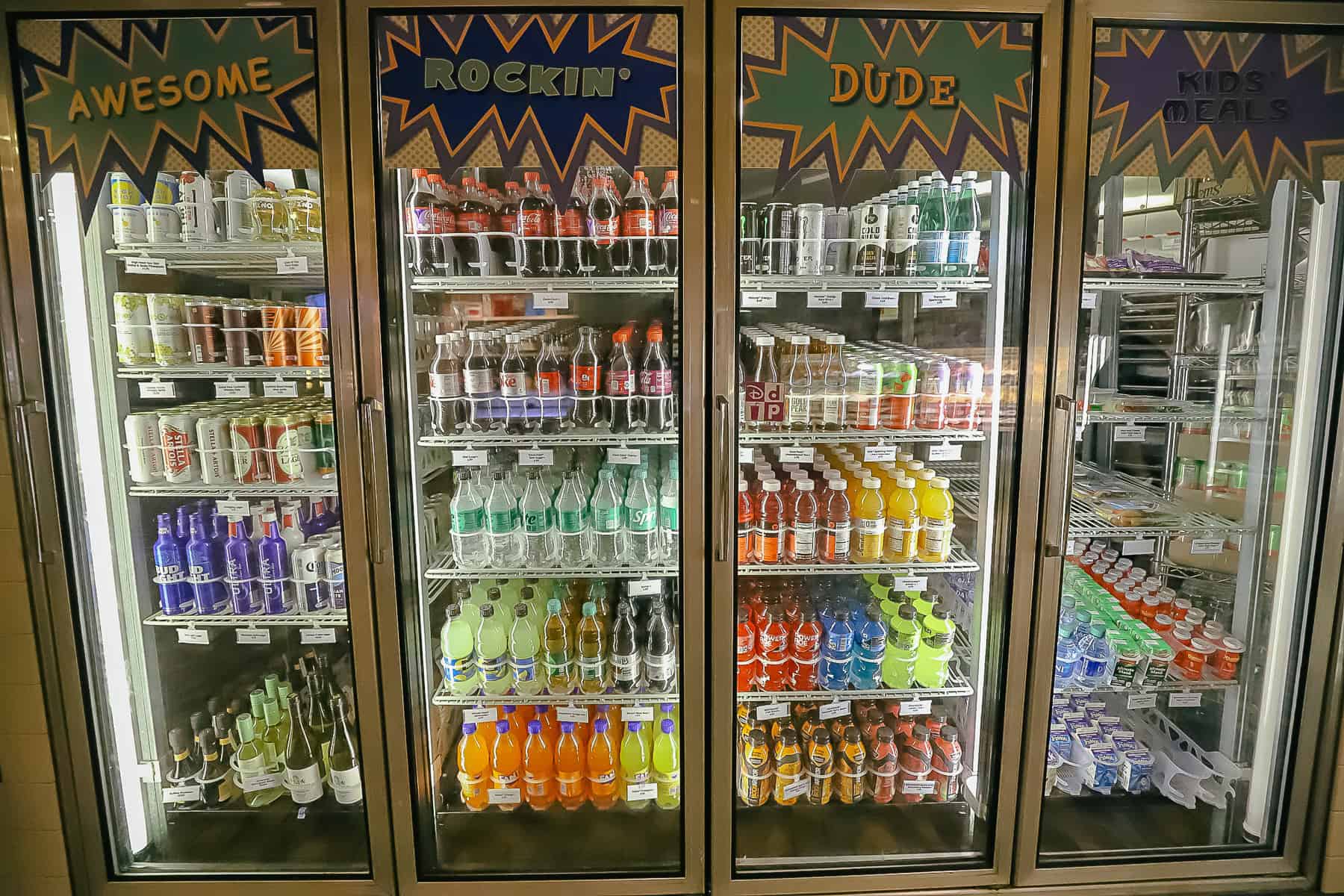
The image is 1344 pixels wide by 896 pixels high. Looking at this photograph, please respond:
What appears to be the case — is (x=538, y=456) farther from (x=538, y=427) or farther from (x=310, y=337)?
(x=310, y=337)

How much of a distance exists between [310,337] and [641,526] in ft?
3.89

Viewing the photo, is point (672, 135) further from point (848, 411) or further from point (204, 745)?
point (204, 745)

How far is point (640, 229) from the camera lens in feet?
6.61

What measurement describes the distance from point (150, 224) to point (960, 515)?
8.78 ft

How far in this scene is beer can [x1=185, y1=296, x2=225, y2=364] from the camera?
206cm

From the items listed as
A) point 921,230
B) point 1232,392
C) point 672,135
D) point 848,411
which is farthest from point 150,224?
point 1232,392

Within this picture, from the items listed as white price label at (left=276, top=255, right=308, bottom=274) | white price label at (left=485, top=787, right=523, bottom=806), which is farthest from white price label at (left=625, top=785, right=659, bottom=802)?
white price label at (left=276, top=255, right=308, bottom=274)

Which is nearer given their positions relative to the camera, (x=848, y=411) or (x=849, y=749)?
(x=848, y=411)

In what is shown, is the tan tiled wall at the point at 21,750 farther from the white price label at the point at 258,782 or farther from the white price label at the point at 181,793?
the white price label at the point at 258,782

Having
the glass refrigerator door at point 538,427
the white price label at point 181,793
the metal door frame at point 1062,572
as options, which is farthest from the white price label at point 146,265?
the metal door frame at point 1062,572

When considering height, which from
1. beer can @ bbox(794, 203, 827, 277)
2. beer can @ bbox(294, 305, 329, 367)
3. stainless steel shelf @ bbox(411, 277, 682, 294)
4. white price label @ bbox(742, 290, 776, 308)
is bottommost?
beer can @ bbox(294, 305, 329, 367)

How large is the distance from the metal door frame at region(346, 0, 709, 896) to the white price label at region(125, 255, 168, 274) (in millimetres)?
701

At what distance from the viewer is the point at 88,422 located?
1.95m

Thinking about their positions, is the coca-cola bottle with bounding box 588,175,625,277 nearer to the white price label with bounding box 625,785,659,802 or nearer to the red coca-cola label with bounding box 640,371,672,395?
the red coca-cola label with bounding box 640,371,672,395
